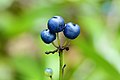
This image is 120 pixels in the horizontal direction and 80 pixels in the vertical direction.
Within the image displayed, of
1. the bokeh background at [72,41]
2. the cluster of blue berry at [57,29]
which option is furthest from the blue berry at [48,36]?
the bokeh background at [72,41]

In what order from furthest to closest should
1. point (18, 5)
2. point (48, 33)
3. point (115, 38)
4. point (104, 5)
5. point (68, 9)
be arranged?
point (18, 5)
point (68, 9)
point (104, 5)
point (115, 38)
point (48, 33)

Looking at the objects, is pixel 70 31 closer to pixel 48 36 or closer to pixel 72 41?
pixel 48 36

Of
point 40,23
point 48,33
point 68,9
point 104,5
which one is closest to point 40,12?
point 40,23

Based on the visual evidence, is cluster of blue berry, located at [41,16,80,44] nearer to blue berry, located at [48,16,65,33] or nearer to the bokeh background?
blue berry, located at [48,16,65,33]

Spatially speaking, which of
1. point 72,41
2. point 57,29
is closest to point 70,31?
point 57,29

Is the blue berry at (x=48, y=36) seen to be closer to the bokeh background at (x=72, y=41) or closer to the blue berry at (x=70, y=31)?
the blue berry at (x=70, y=31)

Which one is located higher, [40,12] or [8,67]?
[40,12]

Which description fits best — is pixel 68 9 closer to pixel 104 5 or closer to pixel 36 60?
pixel 104 5
